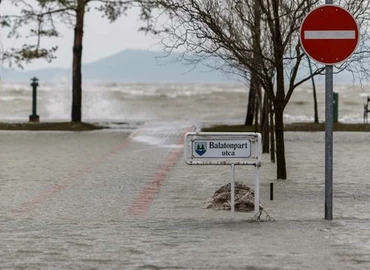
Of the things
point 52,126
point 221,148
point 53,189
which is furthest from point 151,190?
point 52,126

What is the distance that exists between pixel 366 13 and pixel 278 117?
89.8 inches

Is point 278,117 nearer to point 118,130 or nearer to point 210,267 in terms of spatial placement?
point 210,267

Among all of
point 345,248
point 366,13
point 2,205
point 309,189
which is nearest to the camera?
point 345,248

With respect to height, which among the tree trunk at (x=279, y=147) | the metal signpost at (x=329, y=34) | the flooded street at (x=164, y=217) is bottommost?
the flooded street at (x=164, y=217)

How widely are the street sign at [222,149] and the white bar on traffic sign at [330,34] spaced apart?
4.46ft

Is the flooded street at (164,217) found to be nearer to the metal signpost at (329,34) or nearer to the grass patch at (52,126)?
the metal signpost at (329,34)

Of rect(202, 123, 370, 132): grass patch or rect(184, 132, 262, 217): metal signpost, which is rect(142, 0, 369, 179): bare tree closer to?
rect(184, 132, 262, 217): metal signpost

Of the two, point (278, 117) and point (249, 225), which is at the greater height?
point (278, 117)

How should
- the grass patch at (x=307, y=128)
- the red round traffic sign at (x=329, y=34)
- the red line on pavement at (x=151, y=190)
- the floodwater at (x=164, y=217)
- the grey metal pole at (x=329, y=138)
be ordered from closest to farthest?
the floodwater at (x=164, y=217), the red round traffic sign at (x=329, y=34), the grey metal pole at (x=329, y=138), the red line on pavement at (x=151, y=190), the grass patch at (x=307, y=128)

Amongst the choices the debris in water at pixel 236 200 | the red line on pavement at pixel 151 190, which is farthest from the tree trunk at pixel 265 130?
the debris in water at pixel 236 200

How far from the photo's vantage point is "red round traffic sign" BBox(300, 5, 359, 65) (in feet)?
35.9

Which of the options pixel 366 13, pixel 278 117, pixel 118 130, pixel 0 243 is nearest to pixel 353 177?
pixel 278 117

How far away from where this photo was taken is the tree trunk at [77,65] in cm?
3647

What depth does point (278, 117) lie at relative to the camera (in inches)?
648
